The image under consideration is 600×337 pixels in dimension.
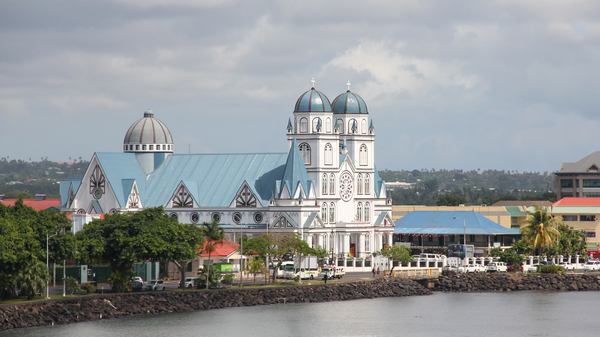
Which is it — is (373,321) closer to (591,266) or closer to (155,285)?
(155,285)

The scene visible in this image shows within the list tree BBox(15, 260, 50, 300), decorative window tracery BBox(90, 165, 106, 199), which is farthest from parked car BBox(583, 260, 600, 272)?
tree BBox(15, 260, 50, 300)

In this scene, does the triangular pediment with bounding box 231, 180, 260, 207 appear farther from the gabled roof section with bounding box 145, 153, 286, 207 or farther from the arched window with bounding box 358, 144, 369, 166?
the arched window with bounding box 358, 144, 369, 166

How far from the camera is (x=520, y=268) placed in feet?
370

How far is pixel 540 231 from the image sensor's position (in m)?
116

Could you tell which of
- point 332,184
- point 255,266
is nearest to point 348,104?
point 332,184

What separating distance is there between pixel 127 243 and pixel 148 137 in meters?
→ 42.6

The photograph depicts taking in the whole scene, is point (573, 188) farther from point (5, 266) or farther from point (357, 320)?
point (5, 266)

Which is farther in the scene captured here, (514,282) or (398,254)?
(398,254)

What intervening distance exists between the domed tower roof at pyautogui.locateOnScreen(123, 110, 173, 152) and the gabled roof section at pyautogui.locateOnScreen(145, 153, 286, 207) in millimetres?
2181

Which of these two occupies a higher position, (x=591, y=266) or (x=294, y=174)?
(x=294, y=174)

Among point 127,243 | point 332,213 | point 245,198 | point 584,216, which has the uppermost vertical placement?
point 245,198

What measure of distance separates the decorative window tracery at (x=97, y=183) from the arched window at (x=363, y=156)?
101ft

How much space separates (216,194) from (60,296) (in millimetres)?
40649

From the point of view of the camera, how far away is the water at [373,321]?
7450 centimetres
